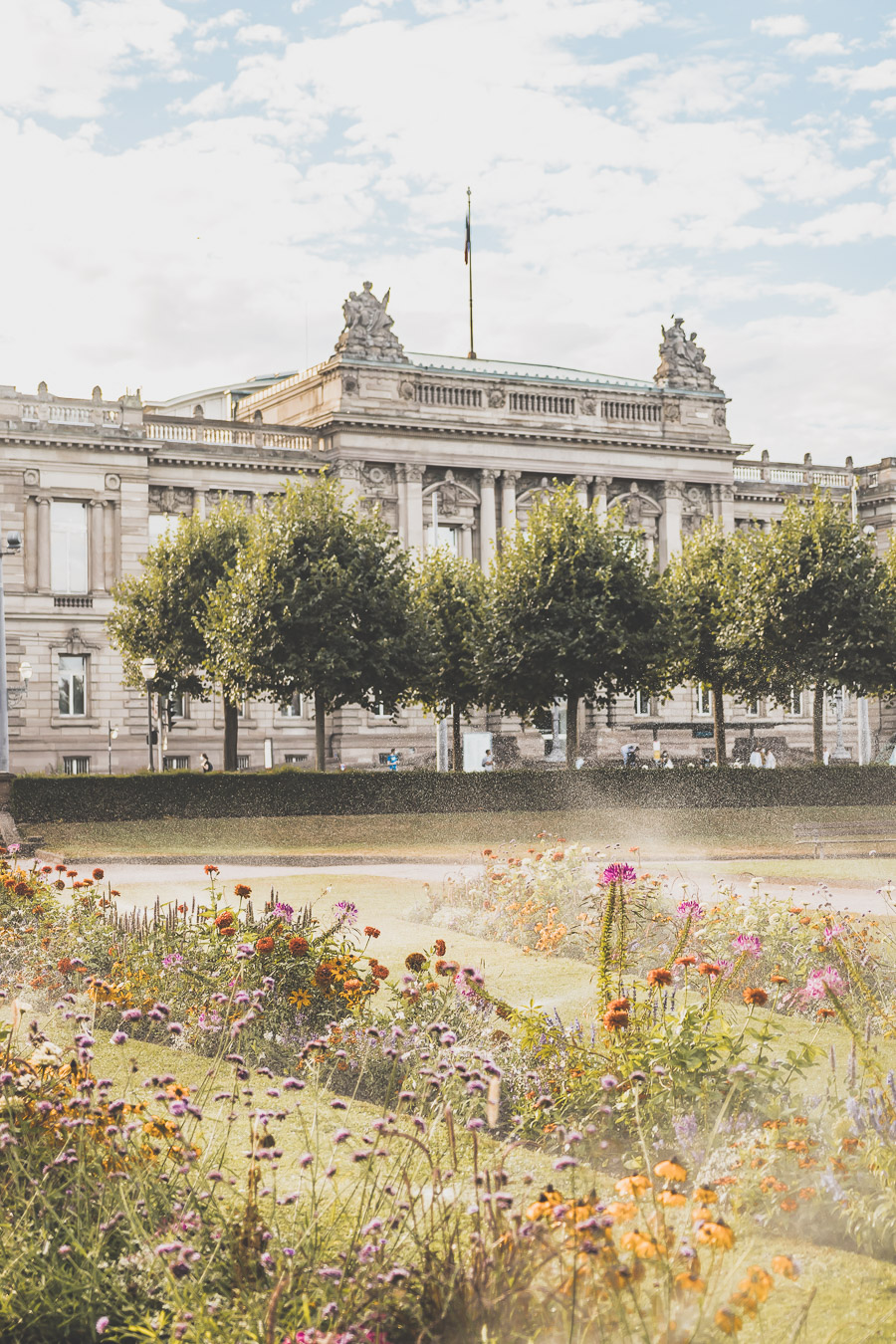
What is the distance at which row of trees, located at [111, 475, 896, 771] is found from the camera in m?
38.9

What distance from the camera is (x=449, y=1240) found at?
4824 mm

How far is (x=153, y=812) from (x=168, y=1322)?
96.7 ft

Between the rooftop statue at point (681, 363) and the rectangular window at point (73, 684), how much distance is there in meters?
32.1

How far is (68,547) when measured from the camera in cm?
5862

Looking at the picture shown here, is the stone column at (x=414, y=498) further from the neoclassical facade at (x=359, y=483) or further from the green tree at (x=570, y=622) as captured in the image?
the green tree at (x=570, y=622)

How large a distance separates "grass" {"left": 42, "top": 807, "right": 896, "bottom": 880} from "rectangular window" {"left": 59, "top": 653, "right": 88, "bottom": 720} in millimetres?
25958

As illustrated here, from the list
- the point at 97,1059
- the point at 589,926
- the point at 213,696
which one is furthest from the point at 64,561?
the point at 97,1059

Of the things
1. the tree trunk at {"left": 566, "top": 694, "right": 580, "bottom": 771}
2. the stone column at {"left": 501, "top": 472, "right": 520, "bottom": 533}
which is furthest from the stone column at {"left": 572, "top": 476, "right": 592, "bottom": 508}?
the tree trunk at {"left": 566, "top": 694, "right": 580, "bottom": 771}

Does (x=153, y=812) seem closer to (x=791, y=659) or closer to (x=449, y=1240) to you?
(x=791, y=659)

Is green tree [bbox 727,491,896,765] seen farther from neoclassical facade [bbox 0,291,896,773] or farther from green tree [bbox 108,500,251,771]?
green tree [bbox 108,500,251,771]

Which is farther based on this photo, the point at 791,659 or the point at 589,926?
the point at 791,659

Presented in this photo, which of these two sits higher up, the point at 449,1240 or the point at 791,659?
the point at 791,659

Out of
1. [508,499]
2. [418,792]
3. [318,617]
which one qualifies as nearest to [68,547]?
[508,499]

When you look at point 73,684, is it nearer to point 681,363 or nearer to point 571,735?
point 571,735
